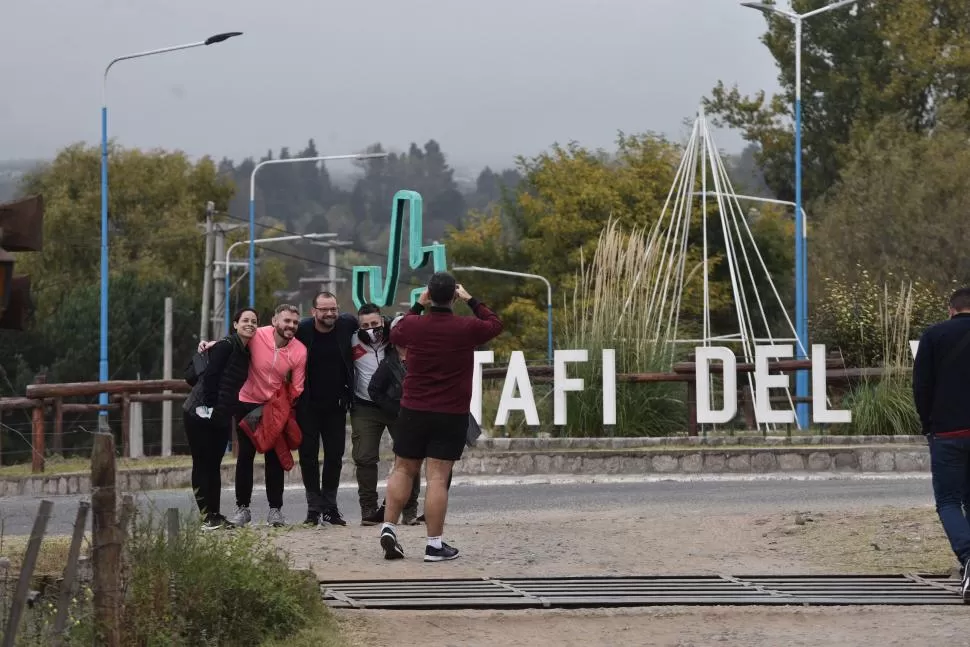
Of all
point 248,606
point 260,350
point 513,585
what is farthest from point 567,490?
point 248,606

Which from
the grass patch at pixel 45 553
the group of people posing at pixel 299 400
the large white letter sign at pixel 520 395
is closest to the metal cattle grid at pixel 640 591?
the grass patch at pixel 45 553

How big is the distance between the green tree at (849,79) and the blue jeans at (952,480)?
181 ft

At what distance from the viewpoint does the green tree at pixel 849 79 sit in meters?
65.4

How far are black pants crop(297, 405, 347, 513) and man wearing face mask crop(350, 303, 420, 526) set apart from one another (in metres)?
0.13

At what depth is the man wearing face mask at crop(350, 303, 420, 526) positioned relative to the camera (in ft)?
44.7

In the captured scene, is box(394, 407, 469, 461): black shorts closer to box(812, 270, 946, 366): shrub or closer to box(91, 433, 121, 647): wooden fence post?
box(91, 433, 121, 647): wooden fence post

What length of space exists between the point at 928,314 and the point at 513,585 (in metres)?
20.8

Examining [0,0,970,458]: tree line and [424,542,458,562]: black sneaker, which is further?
[0,0,970,458]: tree line

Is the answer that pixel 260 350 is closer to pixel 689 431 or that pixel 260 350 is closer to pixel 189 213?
pixel 689 431

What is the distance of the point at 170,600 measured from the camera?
8.45 meters

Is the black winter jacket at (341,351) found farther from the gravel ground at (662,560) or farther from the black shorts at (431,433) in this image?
the black shorts at (431,433)

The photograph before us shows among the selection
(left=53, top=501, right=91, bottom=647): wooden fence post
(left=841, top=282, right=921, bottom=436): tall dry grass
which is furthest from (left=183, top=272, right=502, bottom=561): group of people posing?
(left=841, top=282, right=921, bottom=436): tall dry grass

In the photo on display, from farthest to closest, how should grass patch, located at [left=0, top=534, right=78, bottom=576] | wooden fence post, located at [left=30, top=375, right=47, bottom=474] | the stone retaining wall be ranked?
wooden fence post, located at [left=30, top=375, right=47, bottom=474] → the stone retaining wall → grass patch, located at [left=0, top=534, right=78, bottom=576]

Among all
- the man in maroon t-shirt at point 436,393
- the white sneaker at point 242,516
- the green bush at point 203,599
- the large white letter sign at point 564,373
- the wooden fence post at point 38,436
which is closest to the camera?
the green bush at point 203,599
